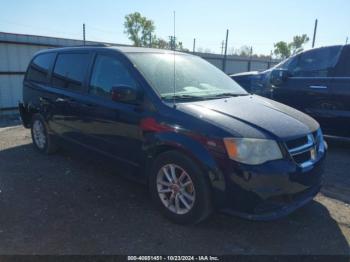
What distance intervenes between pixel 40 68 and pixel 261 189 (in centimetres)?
442

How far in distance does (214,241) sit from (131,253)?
0.78 metres

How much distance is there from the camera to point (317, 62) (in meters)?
5.73

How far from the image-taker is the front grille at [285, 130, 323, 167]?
9.39 ft

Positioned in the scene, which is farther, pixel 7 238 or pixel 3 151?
pixel 3 151

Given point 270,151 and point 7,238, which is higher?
point 270,151

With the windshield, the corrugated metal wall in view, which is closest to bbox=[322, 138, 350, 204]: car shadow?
the windshield

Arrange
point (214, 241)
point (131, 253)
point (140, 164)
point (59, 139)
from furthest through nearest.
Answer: point (59, 139) → point (140, 164) → point (214, 241) → point (131, 253)

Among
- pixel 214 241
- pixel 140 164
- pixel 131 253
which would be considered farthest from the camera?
pixel 140 164

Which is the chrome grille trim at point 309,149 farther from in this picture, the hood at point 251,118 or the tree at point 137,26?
the tree at point 137,26

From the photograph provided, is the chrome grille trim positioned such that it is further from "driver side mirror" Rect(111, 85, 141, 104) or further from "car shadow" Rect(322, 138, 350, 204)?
"driver side mirror" Rect(111, 85, 141, 104)

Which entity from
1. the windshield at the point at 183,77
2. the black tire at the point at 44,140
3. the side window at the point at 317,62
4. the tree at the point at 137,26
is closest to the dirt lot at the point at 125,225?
the black tire at the point at 44,140

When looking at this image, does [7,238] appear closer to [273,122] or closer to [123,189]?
[123,189]

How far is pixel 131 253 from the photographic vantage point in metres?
2.71

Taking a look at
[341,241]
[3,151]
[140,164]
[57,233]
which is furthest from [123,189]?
[3,151]
